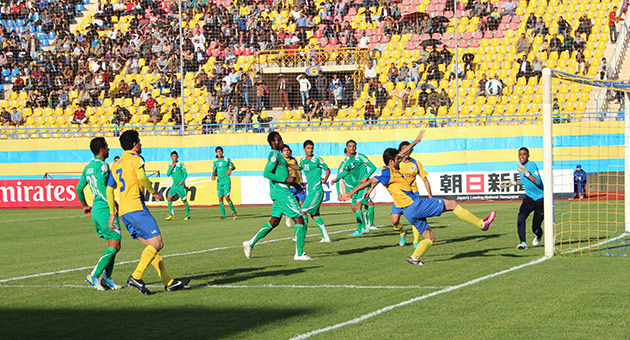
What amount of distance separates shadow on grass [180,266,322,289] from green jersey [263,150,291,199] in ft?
5.54

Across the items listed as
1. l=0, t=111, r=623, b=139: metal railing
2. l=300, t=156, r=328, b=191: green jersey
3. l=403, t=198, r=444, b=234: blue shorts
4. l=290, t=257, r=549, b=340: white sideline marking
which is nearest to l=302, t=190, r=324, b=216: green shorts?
l=300, t=156, r=328, b=191: green jersey

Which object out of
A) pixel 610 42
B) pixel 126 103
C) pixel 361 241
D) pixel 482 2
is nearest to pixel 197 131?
pixel 126 103

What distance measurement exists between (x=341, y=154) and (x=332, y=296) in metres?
25.0

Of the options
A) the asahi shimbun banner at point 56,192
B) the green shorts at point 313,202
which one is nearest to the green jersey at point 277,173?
the green shorts at point 313,202

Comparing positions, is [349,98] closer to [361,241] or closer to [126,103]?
[126,103]

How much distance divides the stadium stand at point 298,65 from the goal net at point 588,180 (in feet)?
4.54

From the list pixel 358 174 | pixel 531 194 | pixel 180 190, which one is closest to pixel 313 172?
pixel 358 174

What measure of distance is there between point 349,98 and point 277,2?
817 centimetres

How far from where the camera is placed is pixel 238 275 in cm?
1170

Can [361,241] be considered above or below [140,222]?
below

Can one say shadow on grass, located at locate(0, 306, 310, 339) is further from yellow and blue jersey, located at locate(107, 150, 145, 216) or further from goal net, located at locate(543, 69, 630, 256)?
goal net, located at locate(543, 69, 630, 256)

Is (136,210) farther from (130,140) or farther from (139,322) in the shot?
(139,322)

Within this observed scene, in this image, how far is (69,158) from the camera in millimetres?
37000

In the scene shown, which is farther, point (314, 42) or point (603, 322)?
point (314, 42)
